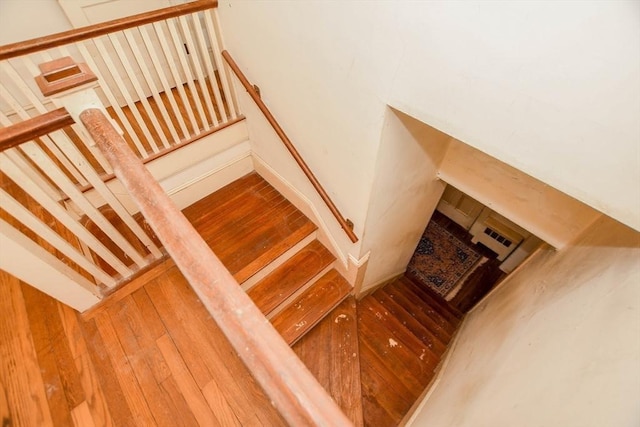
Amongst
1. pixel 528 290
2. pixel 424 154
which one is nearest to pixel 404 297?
pixel 528 290

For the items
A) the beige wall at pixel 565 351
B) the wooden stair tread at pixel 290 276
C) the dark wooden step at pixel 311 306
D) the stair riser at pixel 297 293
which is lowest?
the beige wall at pixel 565 351

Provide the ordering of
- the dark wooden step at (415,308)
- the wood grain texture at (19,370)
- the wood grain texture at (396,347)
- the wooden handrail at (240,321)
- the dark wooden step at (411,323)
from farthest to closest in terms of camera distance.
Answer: the dark wooden step at (415,308)
the dark wooden step at (411,323)
the wood grain texture at (396,347)
the wood grain texture at (19,370)
the wooden handrail at (240,321)

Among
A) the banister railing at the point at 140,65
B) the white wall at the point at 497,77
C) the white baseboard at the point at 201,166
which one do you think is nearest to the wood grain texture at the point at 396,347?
the white wall at the point at 497,77

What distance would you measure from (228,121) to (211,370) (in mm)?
1960

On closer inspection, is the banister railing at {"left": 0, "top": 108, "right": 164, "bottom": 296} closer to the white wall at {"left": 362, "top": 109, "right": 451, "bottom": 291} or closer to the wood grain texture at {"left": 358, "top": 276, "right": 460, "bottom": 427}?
the white wall at {"left": 362, "top": 109, "right": 451, "bottom": 291}

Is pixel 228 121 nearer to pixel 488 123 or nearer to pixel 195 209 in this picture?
pixel 195 209

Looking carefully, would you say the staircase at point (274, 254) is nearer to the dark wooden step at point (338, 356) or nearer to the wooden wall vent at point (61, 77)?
the dark wooden step at point (338, 356)

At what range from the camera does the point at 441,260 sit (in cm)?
406

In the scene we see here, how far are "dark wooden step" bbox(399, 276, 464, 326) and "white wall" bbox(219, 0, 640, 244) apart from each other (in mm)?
2264

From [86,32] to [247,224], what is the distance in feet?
5.25

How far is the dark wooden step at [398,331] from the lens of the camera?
101 inches

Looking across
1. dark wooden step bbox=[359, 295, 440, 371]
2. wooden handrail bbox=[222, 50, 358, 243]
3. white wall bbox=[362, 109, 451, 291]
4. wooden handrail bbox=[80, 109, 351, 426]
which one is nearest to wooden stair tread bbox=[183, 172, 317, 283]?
wooden handrail bbox=[222, 50, 358, 243]

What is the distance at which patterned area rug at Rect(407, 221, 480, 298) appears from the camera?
383 centimetres

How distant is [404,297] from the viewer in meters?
3.26
